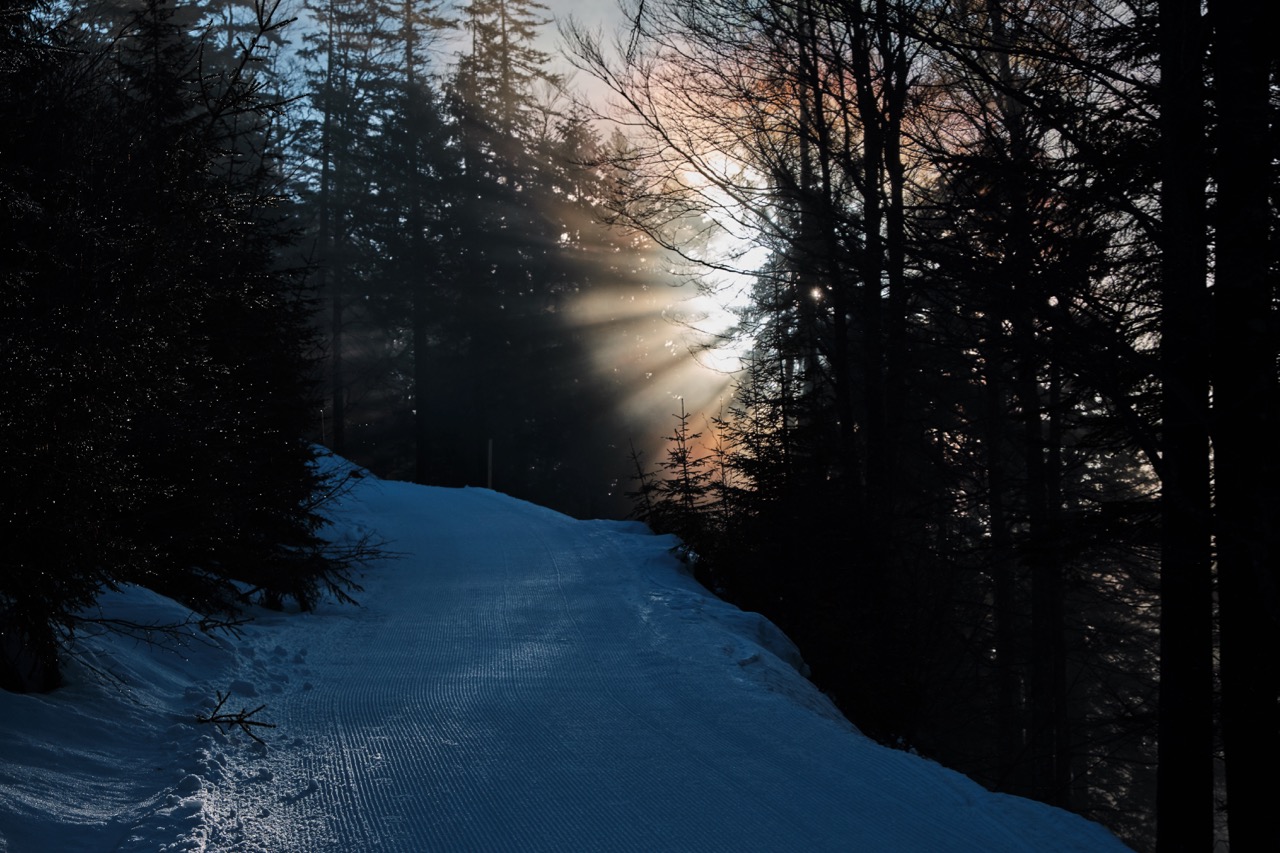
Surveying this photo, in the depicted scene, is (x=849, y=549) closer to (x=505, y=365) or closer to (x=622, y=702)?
(x=622, y=702)

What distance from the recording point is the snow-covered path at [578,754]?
457 cm

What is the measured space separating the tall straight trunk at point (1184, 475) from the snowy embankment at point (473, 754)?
1746 millimetres

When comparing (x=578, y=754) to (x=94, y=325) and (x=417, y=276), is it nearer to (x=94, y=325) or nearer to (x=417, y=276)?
(x=94, y=325)

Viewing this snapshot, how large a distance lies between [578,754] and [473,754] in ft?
2.06

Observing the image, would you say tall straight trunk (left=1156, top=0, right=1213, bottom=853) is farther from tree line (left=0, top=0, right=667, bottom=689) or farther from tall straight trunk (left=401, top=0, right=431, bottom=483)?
tall straight trunk (left=401, top=0, right=431, bottom=483)

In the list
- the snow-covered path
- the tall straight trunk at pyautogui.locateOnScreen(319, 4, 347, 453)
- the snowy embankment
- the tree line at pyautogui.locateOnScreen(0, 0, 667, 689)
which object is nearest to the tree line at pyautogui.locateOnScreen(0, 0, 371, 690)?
the tree line at pyautogui.locateOnScreen(0, 0, 667, 689)

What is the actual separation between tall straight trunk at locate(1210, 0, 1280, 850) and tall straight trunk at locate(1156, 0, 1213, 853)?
0.14m

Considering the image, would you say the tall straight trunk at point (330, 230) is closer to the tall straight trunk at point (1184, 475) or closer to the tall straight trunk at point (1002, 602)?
the tall straight trunk at point (1002, 602)

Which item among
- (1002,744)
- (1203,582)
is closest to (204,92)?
(1203,582)

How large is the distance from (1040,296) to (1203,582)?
2.24 meters

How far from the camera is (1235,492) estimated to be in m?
5.67

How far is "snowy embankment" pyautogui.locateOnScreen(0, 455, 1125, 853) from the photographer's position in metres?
4.54

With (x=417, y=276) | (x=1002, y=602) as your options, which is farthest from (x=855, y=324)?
(x=417, y=276)

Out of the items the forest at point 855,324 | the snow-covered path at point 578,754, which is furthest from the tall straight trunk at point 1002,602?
the snow-covered path at point 578,754
